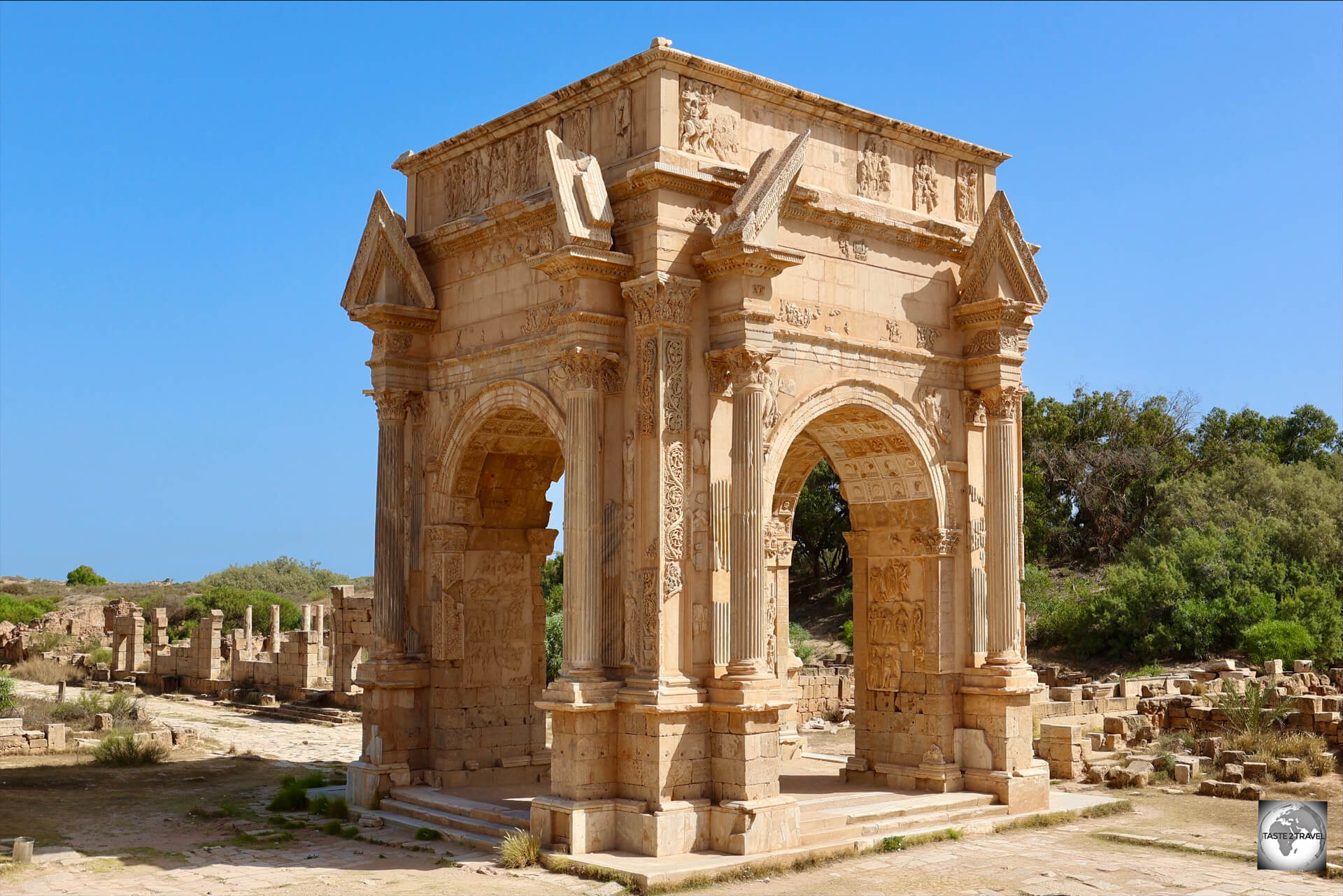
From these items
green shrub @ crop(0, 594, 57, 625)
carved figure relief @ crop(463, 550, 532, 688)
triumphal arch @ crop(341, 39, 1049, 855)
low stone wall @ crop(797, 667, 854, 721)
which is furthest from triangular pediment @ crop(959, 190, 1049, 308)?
green shrub @ crop(0, 594, 57, 625)

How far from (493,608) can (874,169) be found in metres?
6.38

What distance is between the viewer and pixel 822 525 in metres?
41.6

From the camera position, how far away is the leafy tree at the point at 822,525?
1619 inches

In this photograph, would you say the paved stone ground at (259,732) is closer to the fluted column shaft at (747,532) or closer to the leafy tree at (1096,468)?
the fluted column shaft at (747,532)

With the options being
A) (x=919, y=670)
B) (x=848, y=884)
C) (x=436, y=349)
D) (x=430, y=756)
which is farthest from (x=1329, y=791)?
(x=436, y=349)

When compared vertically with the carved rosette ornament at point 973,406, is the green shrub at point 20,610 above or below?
below

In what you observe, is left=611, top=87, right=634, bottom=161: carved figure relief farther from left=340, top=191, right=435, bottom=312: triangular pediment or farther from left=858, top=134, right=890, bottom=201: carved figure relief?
left=340, top=191, right=435, bottom=312: triangular pediment

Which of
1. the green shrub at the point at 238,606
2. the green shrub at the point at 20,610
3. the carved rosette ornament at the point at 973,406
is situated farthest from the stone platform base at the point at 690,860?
the green shrub at the point at 20,610

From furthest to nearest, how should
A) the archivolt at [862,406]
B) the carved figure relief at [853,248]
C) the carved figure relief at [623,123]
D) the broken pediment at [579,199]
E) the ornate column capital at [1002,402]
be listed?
the ornate column capital at [1002,402], the carved figure relief at [853,248], the archivolt at [862,406], the carved figure relief at [623,123], the broken pediment at [579,199]

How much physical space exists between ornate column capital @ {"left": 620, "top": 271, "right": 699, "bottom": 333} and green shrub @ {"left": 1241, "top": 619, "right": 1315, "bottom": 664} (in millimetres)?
19300

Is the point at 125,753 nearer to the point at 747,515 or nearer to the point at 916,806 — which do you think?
the point at 747,515

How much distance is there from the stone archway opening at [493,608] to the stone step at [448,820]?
2.26 feet

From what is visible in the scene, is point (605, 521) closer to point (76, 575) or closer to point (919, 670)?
point (919, 670)

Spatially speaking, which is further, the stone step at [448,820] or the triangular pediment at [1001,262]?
the triangular pediment at [1001,262]
